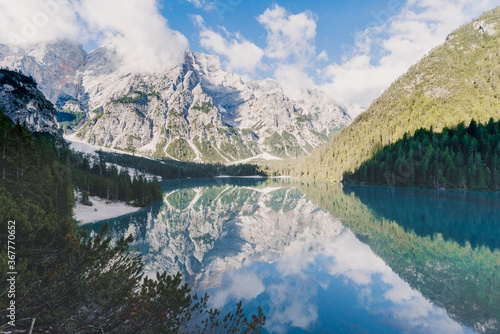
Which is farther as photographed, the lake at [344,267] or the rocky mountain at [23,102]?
the rocky mountain at [23,102]

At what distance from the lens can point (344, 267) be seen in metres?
21.8

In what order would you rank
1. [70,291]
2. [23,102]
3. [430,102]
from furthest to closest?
[430,102] → [23,102] → [70,291]

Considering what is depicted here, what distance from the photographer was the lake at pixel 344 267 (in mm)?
13617

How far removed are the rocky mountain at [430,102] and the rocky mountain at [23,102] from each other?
583 feet

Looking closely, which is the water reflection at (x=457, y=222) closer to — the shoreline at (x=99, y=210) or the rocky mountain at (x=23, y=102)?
the shoreline at (x=99, y=210)

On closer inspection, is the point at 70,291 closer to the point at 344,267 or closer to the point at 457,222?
the point at 344,267

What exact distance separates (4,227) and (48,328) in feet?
14.3

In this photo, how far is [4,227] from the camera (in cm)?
812

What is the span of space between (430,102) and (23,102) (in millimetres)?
238735

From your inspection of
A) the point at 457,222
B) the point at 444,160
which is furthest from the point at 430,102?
the point at 457,222

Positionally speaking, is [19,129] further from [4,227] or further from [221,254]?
[221,254]

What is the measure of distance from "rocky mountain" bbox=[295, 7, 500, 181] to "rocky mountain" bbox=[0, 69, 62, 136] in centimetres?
17784

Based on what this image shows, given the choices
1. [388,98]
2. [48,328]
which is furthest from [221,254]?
[388,98]

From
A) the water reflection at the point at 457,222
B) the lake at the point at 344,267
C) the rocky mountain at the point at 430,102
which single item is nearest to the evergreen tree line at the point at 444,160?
the rocky mountain at the point at 430,102
